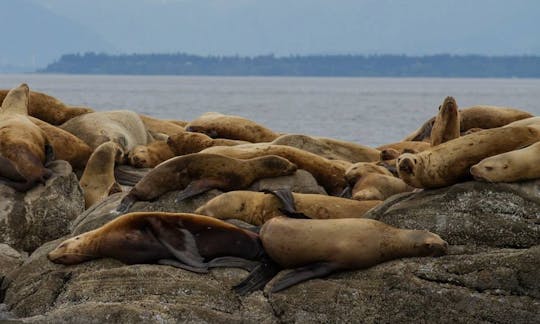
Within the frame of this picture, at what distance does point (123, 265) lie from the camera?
777 centimetres

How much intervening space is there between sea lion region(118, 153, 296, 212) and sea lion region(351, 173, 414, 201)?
Result: 0.85 metres

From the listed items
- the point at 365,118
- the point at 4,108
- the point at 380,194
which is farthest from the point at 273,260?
the point at 365,118

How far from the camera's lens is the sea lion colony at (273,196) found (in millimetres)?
7301

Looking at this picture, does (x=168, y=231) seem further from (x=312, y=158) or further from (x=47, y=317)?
(x=312, y=158)

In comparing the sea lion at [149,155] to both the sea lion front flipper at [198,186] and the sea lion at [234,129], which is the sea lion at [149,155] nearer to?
the sea lion at [234,129]

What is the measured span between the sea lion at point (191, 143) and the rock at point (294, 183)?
8.86 feet

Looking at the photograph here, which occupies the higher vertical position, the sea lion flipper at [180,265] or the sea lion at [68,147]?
the sea lion flipper at [180,265]

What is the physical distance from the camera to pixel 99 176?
1212 centimetres

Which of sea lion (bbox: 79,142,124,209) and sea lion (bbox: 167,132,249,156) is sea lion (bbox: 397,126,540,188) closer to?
sea lion (bbox: 79,142,124,209)

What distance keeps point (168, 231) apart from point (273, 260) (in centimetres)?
94

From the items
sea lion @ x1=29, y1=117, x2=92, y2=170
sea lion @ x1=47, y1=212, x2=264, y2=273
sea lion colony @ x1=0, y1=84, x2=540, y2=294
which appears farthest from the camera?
sea lion @ x1=29, y1=117, x2=92, y2=170

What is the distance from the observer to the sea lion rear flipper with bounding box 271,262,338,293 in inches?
279

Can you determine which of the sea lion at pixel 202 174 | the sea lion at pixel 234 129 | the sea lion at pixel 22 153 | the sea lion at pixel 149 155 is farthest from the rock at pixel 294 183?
the sea lion at pixel 234 129

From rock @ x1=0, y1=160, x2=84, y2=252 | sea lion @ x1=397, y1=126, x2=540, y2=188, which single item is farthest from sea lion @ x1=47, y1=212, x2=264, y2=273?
rock @ x1=0, y1=160, x2=84, y2=252
